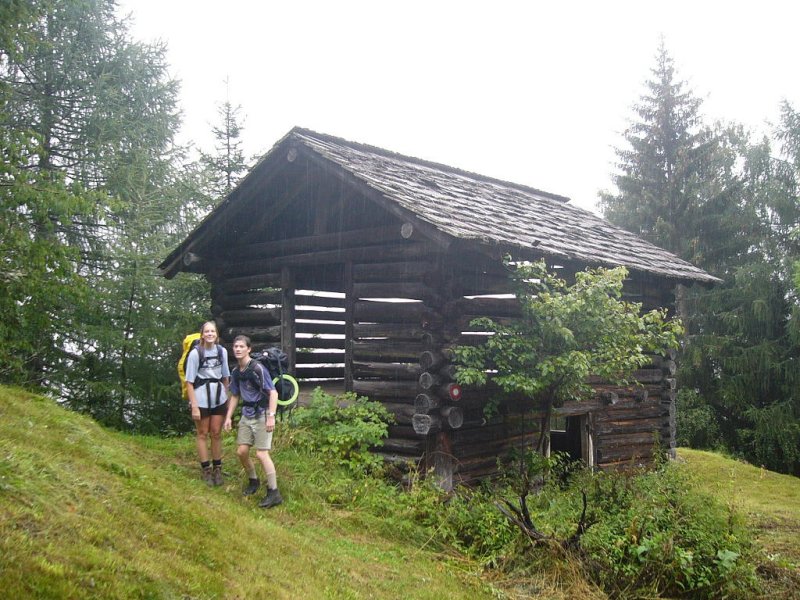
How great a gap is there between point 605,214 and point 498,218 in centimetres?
1779

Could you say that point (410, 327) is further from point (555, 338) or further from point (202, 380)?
point (202, 380)

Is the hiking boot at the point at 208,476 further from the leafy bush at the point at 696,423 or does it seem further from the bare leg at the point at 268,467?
the leafy bush at the point at 696,423

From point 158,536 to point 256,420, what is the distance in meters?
2.19

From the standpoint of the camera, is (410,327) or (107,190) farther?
(107,190)

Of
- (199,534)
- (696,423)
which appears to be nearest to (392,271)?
(199,534)

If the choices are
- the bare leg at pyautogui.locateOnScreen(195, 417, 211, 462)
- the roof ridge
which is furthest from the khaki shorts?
the roof ridge

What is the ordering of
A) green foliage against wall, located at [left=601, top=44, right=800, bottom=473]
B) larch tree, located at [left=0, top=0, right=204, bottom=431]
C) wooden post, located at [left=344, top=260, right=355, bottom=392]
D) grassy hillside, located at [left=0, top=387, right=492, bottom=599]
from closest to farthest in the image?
grassy hillside, located at [left=0, top=387, right=492, bottom=599] < wooden post, located at [left=344, top=260, right=355, bottom=392] < larch tree, located at [left=0, top=0, right=204, bottom=431] < green foliage against wall, located at [left=601, top=44, right=800, bottom=473]

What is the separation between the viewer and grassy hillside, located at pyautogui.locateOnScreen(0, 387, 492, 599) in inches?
150

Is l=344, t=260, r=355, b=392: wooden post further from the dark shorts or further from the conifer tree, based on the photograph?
the conifer tree

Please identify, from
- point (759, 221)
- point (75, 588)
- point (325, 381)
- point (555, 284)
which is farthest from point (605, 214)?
point (75, 588)

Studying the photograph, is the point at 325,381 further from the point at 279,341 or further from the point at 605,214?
the point at 605,214

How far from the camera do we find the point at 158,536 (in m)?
4.82

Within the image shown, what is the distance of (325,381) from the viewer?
1276cm

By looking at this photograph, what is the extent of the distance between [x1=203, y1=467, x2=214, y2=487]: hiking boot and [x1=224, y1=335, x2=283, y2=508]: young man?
43 centimetres
